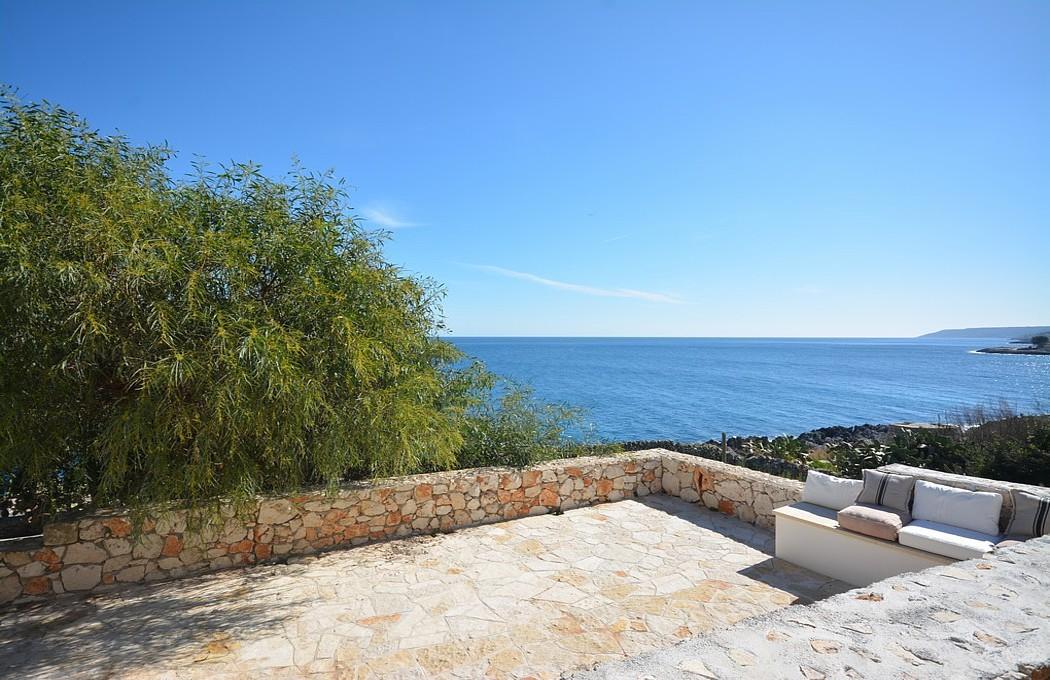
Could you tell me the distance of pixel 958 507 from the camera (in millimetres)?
4246

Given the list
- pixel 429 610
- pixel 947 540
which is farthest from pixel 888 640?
pixel 429 610

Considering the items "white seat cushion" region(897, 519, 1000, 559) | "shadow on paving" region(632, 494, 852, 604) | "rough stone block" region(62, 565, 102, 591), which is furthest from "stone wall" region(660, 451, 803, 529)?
"rough stone block" region(62, 565, 102, 591)

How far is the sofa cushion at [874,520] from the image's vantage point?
13.9ft

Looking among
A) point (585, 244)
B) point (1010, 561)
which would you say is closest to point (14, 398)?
point (1010, 561)

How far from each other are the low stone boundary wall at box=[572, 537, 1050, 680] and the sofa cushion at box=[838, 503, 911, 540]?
138 centimetres

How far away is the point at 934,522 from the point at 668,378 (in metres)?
46.2

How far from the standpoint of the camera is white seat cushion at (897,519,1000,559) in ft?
12.4

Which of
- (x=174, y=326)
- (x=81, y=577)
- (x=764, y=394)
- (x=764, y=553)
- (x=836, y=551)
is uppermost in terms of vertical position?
(x=174, y=326)

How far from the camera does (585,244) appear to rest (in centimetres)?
2417

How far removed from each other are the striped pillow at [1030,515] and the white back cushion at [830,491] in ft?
3.59

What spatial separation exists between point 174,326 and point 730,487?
613 cm

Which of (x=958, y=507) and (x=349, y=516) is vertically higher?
(x=958, y=507)

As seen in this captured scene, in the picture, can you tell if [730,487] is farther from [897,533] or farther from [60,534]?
[60,534]

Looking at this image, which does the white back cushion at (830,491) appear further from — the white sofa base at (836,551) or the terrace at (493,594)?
the terrace at (493,594)
